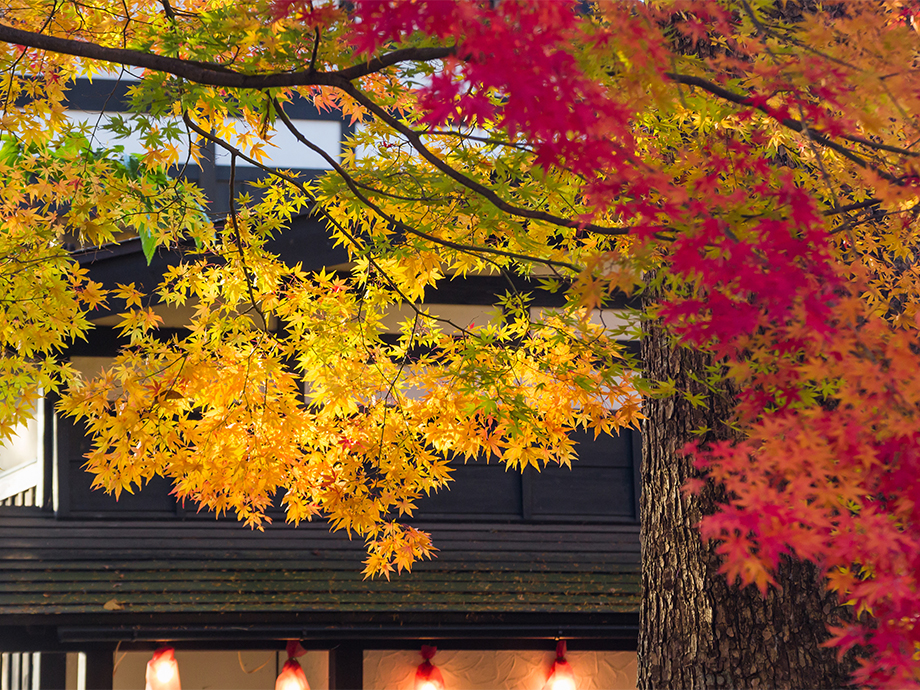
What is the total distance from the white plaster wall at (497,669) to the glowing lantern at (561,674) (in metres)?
0.16

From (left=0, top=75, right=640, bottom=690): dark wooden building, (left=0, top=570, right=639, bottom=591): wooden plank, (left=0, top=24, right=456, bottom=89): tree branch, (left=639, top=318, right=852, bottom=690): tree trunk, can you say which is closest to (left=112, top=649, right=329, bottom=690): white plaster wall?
(left=0, top=75, right=640, bottom=690): dark wooden building

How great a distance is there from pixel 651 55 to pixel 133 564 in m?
5.98

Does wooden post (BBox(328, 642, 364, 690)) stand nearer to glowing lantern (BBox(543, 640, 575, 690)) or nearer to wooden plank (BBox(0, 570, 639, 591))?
wooden plank (BBox(0, 570, 639, 591))

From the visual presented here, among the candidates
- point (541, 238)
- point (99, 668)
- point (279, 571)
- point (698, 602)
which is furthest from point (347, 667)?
point (541, 238)

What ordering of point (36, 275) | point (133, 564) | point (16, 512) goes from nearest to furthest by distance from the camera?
point (36, 275) < point (133, 564) < point (16, 512)

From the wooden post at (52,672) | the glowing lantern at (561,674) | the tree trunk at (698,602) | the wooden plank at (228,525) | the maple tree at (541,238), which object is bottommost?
the glowing lantern at (561,674)

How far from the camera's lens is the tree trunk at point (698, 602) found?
3367 millimetres

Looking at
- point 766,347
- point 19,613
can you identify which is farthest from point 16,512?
point 766,347

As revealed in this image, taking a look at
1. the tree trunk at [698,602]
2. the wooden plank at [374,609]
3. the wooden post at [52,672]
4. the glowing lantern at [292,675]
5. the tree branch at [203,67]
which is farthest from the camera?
the wooden post at [52,672]

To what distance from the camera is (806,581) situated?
11.3 feet

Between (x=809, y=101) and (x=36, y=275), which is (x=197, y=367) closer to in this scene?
(x=36, y=275)

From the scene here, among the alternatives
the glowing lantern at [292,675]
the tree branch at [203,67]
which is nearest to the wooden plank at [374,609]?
the glowing lantern at [292,675]

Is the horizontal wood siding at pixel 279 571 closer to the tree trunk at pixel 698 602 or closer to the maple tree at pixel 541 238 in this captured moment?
the maple tree at pixel 541 238

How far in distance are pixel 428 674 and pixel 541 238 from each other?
410cm
